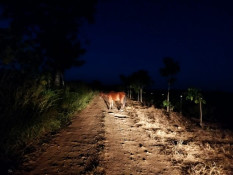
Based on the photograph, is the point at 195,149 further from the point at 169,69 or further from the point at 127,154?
the point at 169,69

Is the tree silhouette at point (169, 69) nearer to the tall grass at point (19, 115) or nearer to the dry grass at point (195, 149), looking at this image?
the dry grass at point (195, 149)

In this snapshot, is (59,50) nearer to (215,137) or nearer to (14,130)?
(14,130)

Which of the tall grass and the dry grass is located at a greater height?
the tall grass

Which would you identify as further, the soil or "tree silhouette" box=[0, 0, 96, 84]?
"tree silhouette" box=[0, 0, 96, 84]

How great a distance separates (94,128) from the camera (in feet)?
21.5

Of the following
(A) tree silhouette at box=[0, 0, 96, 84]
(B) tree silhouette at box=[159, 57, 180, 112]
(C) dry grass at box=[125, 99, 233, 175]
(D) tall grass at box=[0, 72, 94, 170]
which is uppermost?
(A) tree silhouette at box=[0, 0, 96, 84]

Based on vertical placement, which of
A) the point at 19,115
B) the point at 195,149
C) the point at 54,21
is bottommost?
the point at 195,149

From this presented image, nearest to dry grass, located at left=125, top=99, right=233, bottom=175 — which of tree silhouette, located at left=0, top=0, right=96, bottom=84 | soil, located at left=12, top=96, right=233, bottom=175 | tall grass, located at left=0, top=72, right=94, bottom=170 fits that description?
soil, located at left=12, top=96, right=233, bottom=175

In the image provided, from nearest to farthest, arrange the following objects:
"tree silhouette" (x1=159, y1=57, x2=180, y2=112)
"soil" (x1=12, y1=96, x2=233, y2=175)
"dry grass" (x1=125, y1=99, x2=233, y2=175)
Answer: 1. "soil" (x1=12, y1=96, x2=233, y2=175)
2. "dry grass" (x1=125, y1=99, x2=233, y2=175)
3. "tree silhouette" (x1=159, y1=57, x2=180, y2=112)

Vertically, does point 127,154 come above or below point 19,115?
below

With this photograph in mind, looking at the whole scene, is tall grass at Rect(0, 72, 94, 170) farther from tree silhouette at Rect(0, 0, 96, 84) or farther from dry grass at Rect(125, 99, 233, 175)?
tree silhouette at Rect(0, 0, 96, 84)

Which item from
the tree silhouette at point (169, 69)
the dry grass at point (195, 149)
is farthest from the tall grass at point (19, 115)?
the tree silhouette at point (169, 69)

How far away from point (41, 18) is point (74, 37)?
364 centimetres

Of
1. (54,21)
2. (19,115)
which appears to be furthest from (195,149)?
(54,21)
